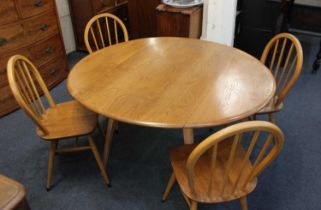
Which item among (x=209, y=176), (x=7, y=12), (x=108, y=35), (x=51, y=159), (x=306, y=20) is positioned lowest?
(x=51, y=159)

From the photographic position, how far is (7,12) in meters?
2.23

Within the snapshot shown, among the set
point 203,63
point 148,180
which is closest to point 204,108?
point 203,63

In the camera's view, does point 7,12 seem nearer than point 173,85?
No

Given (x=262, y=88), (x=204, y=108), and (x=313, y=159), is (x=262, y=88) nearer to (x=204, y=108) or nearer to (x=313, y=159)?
(x=204, y=108)

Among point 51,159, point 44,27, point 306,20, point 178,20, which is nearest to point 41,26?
point 44,27

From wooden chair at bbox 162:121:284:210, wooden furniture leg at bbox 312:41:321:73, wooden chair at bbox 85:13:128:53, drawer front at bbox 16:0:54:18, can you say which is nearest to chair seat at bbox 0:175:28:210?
wooden chair at bbox 162:121:284:210

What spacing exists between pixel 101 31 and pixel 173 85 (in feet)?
6.43

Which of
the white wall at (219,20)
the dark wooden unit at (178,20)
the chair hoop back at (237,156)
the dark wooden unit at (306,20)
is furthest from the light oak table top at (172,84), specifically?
the dark wooden unit at (306,20)

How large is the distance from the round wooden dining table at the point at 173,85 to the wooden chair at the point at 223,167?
167 millimetres

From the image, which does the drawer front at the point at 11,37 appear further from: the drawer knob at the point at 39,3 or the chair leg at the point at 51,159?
the chair leg at the point at 51,159

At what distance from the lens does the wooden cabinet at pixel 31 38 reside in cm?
229

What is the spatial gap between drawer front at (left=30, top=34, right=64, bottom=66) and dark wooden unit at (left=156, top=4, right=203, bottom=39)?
1.07m

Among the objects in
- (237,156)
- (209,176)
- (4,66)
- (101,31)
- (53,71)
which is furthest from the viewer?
(101,31)

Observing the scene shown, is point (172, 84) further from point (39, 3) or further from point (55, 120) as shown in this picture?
point (39, 3)
